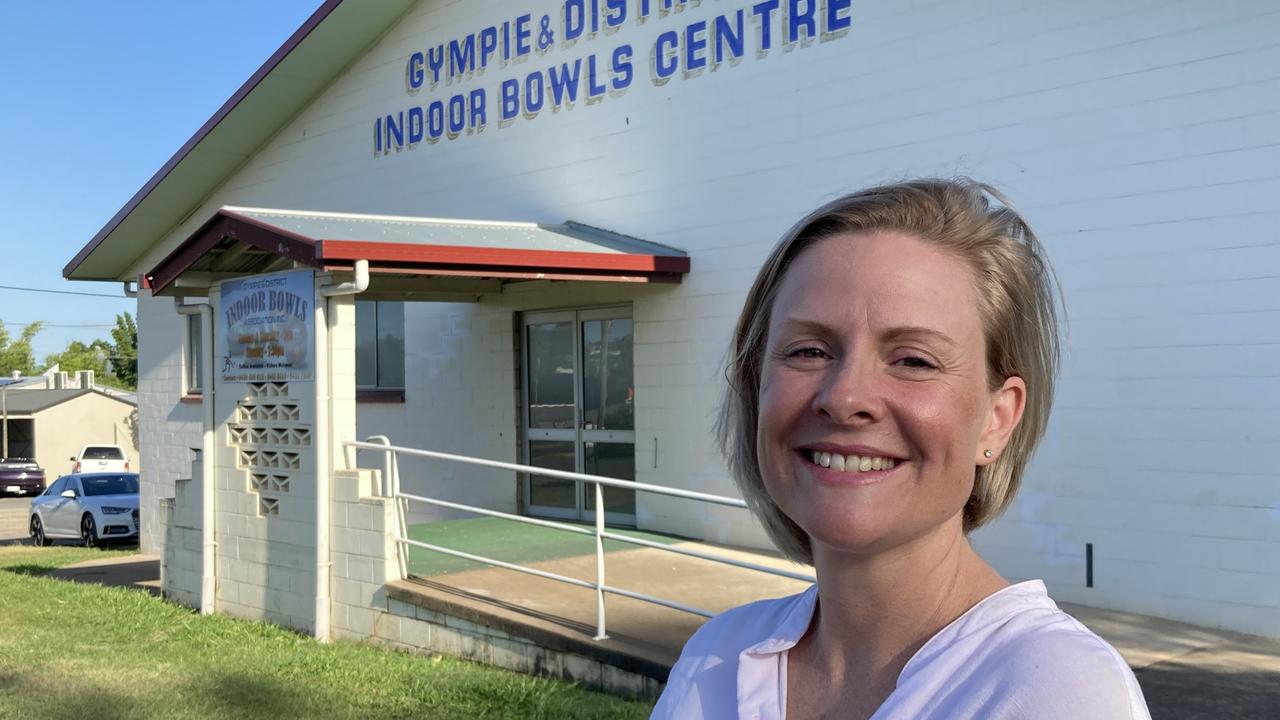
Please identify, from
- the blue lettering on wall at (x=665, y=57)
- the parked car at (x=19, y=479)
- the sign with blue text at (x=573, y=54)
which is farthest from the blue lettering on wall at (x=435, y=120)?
the parked car at (x=19, y=479)

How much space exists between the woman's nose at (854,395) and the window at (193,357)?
17.5 metres

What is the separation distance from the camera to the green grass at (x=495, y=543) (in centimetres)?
988

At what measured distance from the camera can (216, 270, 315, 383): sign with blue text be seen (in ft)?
31.8

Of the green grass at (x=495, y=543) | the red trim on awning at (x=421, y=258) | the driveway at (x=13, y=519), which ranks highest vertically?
the red trim on awning at (x=421, y=258)

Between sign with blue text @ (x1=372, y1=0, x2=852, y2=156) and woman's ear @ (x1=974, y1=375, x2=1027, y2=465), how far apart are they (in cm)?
888

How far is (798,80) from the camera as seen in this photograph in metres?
10.3

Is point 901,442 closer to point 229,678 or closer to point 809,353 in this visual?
point 809,353

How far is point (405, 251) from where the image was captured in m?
9.48

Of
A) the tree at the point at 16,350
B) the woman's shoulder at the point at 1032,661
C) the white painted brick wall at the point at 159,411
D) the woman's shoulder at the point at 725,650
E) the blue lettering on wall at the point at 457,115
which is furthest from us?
the tree at the point at 16,350

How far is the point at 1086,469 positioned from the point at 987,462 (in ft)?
23.9

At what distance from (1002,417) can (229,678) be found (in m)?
7.01

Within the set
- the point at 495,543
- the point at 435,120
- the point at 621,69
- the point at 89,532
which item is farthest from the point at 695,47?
the point at 89,532

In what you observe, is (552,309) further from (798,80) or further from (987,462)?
(987,462)

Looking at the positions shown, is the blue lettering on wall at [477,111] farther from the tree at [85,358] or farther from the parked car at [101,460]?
the tree at [85,358]
